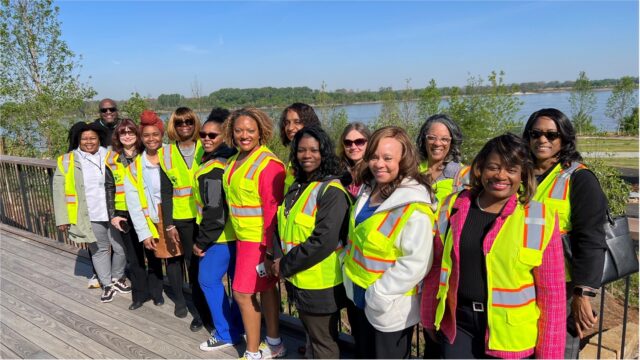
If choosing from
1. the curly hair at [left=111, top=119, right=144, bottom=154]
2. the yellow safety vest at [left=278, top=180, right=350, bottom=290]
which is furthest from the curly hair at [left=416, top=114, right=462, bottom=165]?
the curly hair at [left=111, top=119, right=144, bottom=154]

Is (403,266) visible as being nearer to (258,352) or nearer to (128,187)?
(258,352)

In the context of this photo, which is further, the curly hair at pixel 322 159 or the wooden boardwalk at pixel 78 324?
the wooden boardwalk at pixel 78 324

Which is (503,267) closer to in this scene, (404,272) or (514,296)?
(514,296)

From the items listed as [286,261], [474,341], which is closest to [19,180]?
[286,261]

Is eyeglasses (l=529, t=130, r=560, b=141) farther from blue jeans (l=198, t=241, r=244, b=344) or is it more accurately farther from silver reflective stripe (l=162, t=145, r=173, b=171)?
silver reflective stripe (l=162, t=145, r=173, b=171)

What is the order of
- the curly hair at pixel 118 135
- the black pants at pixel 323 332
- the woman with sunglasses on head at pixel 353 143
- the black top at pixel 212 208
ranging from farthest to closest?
the curly hair at pixel 118 135 → the black top at pixel 212 208 → the woman with sunglasses on head at pixel 353 143 → the black pants at pixel 323 332

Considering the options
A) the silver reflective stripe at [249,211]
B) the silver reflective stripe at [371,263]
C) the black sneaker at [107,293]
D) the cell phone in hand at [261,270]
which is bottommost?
the black sneaker at [107,293]

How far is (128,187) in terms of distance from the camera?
10.9 ft

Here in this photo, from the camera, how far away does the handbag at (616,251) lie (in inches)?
73.4

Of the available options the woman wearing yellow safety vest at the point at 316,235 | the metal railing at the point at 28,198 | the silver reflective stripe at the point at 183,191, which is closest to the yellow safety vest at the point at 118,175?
the silver reflective stripe at the point at 183,191

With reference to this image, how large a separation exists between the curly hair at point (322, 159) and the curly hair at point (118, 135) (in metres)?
1.82

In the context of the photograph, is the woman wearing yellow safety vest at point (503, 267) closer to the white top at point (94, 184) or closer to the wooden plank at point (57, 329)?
the wooden plank at point (57, 329)

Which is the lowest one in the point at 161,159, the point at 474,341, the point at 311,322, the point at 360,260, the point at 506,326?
the point at 311,322

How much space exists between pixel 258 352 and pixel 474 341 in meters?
1.48
